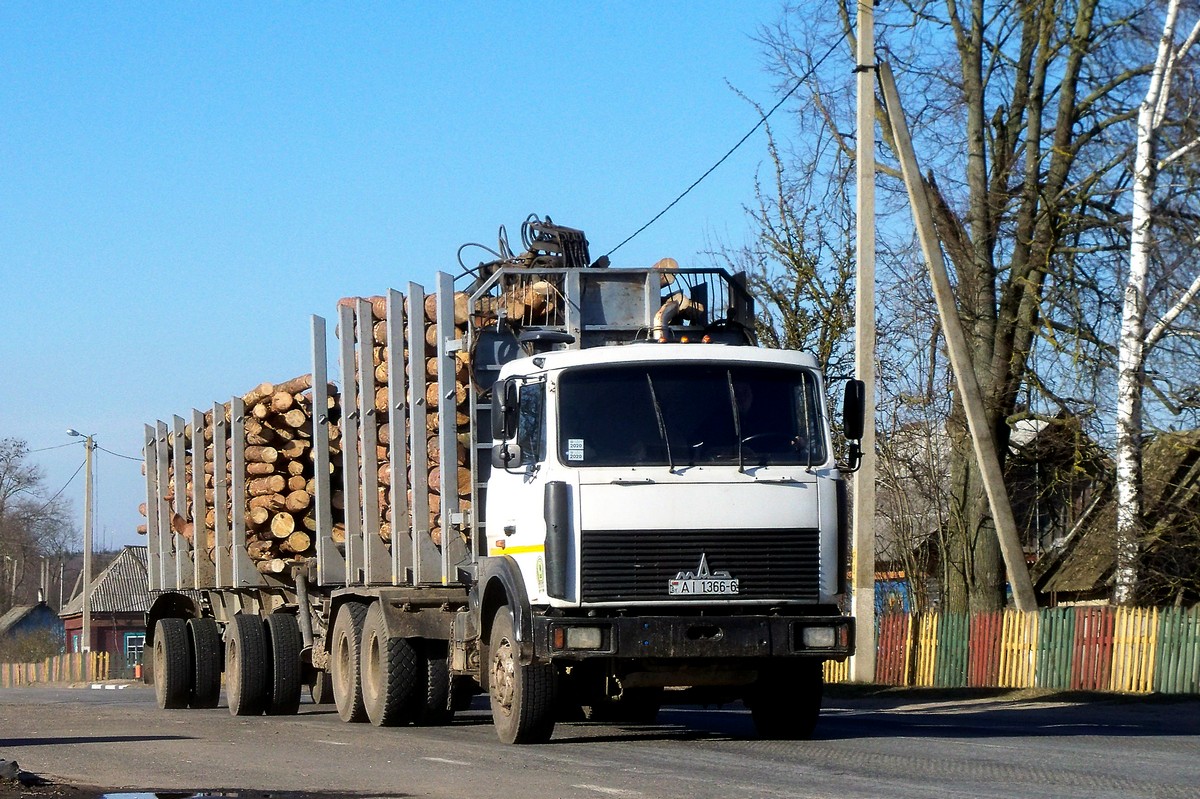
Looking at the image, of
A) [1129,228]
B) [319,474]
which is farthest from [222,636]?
[1129,228]

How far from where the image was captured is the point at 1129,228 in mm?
23891

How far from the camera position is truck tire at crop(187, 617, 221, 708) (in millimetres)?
19297

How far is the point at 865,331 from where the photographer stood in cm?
2012

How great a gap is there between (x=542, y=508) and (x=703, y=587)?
1.22 m

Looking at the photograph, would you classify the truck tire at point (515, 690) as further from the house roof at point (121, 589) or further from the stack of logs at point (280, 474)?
the house roof at point (121, 589)

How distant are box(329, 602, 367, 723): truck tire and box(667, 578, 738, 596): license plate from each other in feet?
15.2

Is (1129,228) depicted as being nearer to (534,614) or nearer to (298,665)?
(298,665)

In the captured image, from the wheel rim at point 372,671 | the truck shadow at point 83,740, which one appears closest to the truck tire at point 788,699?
the wheel rim at point 372,671

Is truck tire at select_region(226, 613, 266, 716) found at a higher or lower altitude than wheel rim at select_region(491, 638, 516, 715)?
lower

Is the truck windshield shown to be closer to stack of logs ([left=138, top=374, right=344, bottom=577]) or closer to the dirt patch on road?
the dirt patch on road

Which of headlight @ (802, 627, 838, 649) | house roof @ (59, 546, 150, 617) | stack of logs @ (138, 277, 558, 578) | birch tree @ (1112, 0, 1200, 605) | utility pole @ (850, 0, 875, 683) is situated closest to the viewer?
headlight @ (802, 627, 838, 649)

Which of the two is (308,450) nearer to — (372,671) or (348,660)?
(348,660)

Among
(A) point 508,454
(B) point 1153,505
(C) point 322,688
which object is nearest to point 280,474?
(C) point 322,688

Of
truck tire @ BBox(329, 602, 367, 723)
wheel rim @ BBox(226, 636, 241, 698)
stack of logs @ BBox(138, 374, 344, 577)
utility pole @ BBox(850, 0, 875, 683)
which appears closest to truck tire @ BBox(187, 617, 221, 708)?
wheel rim @ BBox(226, 636, 241, 698)
